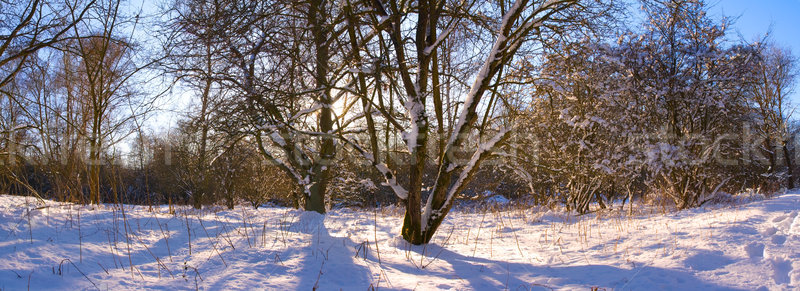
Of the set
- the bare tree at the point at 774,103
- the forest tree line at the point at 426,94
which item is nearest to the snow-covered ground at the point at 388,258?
the forest tree line at the point at 426,94

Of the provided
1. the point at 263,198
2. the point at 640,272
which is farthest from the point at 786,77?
the point at 263,198

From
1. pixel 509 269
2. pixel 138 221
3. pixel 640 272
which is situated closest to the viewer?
pixel 640 272

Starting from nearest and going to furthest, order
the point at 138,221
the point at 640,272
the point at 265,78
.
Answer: the point at 640,272 < the point at 138,221 < the point at 265,78

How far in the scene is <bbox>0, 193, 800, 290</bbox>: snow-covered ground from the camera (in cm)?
283

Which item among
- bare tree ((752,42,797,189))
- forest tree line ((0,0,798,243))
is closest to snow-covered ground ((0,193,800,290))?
forest tree line ((0,0,798,243))

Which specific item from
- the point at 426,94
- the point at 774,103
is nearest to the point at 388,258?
the point at 426,94

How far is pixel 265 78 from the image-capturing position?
5383mm

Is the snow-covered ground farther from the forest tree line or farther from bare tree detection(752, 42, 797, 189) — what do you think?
bare tree detection(752, 42, 797, 189)

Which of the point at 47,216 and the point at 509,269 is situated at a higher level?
the point at 47,216

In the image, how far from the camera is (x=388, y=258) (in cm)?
401

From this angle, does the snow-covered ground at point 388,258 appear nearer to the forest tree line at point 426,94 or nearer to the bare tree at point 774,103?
the forest tree line at point 426,94

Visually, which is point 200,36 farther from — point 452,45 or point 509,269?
point 509,269

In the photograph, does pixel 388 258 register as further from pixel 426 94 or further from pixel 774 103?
pixel 774 103

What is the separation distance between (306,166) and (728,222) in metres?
6.93
